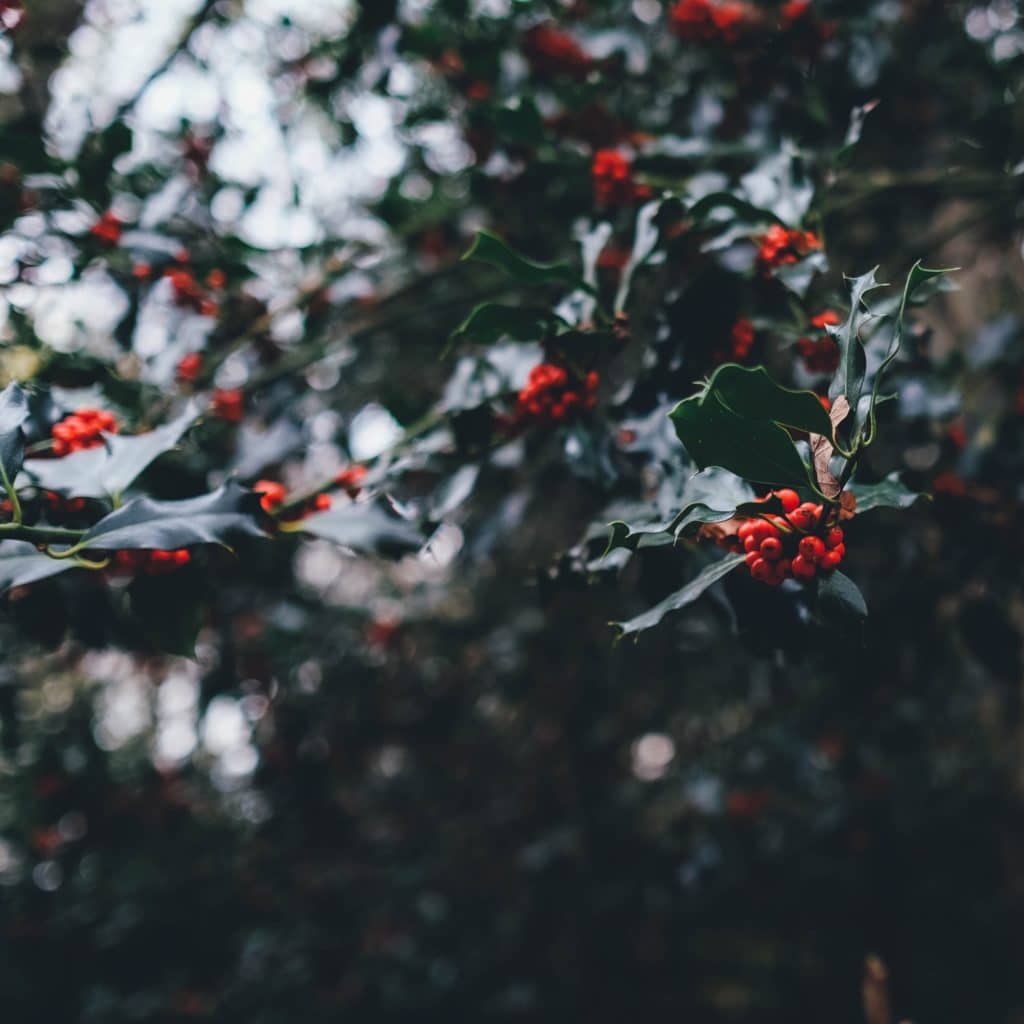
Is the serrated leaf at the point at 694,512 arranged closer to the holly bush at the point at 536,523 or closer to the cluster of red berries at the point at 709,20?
the holly bush at the point at 536,523

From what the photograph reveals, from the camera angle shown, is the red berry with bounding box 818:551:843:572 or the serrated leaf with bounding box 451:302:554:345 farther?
the serrated leaf with bounding box 451:302:554:345

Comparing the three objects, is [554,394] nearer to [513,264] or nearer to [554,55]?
[513,264]

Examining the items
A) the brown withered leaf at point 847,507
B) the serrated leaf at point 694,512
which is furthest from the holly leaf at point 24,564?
the brown withered leaf at point 847,507

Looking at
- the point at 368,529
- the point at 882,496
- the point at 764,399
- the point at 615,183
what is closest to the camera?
the point at 764,399

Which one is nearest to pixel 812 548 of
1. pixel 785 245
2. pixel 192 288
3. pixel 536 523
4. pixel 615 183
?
pixel 785 245

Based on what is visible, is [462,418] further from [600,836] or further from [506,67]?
[600,836]

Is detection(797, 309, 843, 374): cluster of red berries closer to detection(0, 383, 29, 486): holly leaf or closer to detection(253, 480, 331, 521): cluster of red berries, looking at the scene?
detection(253, 480, 331, 521): cluster of red berries

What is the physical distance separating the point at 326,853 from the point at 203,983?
0.76m

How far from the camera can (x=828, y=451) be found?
978 millimetres

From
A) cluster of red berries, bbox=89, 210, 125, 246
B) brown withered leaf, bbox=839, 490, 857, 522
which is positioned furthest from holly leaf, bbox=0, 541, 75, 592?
cluster of red berries, bbox=89, 210, 125, 246

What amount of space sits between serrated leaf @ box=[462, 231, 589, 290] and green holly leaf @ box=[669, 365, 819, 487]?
0.43m

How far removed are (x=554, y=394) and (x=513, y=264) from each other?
0.25 metres

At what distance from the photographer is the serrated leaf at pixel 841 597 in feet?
3.08

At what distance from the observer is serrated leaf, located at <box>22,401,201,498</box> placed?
121cm
